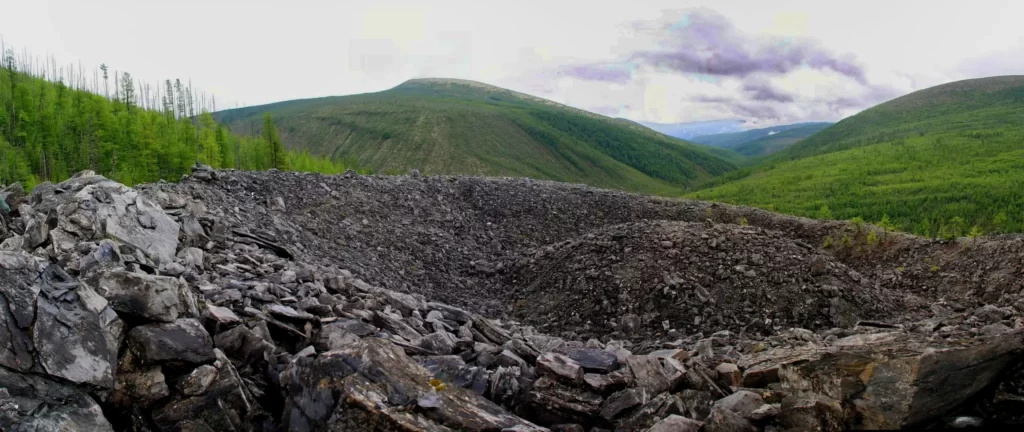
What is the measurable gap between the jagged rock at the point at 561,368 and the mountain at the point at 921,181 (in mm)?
32509

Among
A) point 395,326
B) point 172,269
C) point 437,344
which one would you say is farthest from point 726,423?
point 172,269

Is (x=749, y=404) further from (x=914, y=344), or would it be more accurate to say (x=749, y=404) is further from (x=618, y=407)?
(x=914, y=344)

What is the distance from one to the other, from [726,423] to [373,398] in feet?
15.6

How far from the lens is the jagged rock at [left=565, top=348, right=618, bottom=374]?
888cm

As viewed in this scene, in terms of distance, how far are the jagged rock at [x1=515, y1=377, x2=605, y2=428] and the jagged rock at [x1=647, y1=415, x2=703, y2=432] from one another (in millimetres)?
1088

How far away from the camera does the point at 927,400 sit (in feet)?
23.5

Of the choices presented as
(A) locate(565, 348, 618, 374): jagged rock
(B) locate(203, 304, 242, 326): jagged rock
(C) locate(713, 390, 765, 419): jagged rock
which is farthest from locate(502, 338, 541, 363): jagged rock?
(B) locate(203, 304, 242, 326): jagged rock

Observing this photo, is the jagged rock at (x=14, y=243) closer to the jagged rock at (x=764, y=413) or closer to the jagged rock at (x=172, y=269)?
the jagged rock at (x=172, y=269)

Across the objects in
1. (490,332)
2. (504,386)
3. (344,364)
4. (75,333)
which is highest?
(75,333)

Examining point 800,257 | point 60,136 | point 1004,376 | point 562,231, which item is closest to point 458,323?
point 1004,376

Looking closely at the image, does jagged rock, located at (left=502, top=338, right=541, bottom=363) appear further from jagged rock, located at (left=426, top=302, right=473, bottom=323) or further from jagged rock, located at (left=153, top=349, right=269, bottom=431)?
jagged rock, located at (left=153, top=349, right=269, bottom=431)

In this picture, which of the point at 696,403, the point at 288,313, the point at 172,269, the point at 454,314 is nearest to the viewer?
the point at 696,403

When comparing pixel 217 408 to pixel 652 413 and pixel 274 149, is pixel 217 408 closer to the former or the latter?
pixel 652 413

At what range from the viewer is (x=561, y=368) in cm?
863
